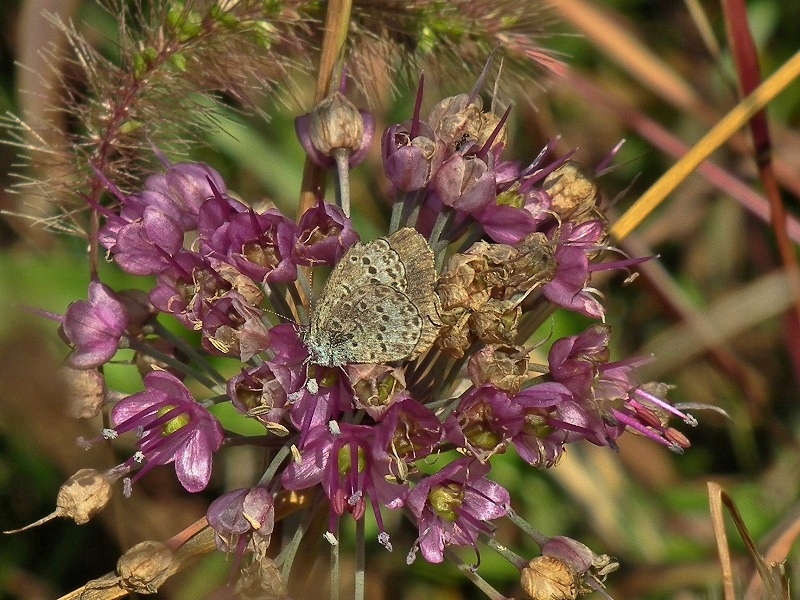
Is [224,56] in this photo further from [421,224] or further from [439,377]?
[439,377]

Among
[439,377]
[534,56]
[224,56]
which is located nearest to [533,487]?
[439,377]

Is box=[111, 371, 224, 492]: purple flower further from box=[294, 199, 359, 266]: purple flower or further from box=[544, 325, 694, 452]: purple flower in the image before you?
box=[544, 325, 694, 452]: purple flower

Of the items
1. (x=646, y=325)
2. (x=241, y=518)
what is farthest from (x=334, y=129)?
(x=646, y=325)

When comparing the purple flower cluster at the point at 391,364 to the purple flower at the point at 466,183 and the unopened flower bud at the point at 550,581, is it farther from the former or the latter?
the unopened flower bud at the point at 550,581

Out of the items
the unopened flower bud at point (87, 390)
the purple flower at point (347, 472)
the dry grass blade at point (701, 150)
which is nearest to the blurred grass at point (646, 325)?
the dry grass blade at point (701, 150)

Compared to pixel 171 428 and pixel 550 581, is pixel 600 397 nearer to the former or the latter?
pixel 550 581

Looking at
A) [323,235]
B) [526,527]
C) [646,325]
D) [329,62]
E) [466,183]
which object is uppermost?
[329,62]

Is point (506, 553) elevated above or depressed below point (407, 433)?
below
